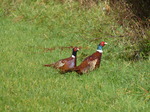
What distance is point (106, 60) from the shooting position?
8.12m

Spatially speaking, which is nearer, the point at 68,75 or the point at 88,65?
the point at 68,75

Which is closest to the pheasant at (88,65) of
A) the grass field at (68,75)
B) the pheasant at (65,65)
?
the grass field at (68,75)

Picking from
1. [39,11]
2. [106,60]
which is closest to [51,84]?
[106,60]

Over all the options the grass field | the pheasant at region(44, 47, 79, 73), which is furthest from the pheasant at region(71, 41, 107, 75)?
the pheasant at region(44, 47, 79, 73)

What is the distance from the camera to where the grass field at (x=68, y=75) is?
5.55m

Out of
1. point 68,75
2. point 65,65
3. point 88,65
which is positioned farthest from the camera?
point 65,65

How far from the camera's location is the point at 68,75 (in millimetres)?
7051

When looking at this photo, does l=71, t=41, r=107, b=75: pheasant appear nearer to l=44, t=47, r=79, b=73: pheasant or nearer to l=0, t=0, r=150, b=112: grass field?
l=0, t=0, r=150, b=112: grass field

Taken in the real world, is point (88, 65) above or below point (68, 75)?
above

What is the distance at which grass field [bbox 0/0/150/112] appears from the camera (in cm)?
555

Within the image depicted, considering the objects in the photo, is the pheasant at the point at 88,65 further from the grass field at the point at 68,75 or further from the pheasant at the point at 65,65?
the pheasant at the point at 65,65

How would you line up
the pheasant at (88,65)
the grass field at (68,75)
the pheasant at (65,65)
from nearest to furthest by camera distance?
the grass field at (68,75) → the pheasant at (88,65) → the pheasant at (65,65)

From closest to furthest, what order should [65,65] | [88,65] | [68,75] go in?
1. [68,75]
2. [88,65]
3. [65,65]

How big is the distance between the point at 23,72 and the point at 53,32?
424 centimetres
